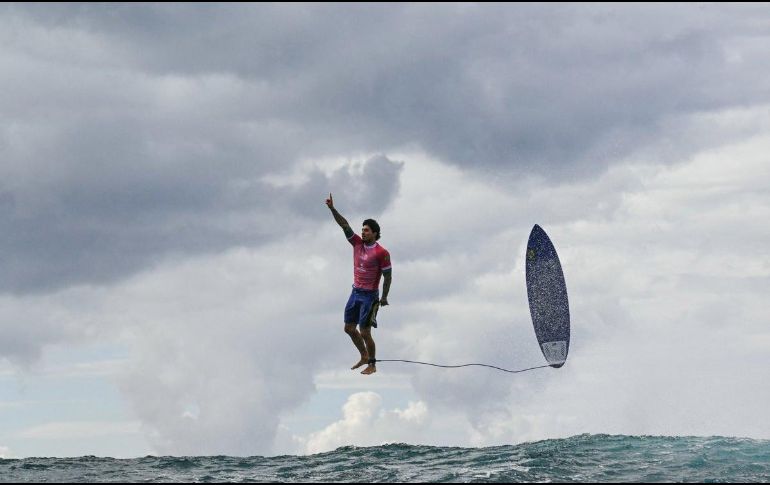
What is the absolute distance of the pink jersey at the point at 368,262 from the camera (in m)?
20.2

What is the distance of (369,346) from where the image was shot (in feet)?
68.0

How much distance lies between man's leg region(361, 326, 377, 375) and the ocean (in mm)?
2151

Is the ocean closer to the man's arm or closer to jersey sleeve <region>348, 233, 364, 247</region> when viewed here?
the man's arm

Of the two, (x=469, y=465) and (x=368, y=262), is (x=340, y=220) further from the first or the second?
(x=469, y=465)

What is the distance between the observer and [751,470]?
61.0 ft

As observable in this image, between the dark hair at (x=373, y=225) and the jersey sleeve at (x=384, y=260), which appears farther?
the jersey sleeve at (x=384, y=260)

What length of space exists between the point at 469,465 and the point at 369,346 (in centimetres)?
384

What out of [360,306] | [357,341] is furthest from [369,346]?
[360,306]

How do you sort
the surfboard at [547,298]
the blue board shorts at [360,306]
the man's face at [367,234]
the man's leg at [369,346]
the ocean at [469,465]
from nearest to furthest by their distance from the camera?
the ocean at [469,465], the man's face at [367,234], the blue board shorts at [360,306], the man's leg at [369,346], the surfboard at [547,298]

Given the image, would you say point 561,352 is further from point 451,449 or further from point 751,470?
point 751,470

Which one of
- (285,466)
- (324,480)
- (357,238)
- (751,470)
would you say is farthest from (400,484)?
(751,470)

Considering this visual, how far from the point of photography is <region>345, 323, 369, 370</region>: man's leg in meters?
20.7

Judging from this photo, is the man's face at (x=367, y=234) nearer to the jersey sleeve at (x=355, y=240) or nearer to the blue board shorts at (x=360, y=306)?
the jersey sleeve at (x=355, y=240)

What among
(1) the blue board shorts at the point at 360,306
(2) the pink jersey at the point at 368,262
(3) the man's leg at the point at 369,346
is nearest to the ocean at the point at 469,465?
(3) the man's leg at the point at 369,346
